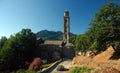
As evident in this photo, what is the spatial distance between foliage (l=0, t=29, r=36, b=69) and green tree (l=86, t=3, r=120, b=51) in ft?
115

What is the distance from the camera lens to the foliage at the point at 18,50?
7119cm

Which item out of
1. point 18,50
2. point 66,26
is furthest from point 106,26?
point 66,26

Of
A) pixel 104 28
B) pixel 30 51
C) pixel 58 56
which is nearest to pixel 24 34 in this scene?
pixel 30 51

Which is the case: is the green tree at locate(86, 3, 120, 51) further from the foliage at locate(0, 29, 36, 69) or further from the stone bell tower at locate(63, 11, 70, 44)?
the stone bell tower at locate(63, 11, 70, 44)

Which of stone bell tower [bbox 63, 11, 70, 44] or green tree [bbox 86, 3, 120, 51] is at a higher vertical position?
stone bell tower [bbox 63, 11, 70, 44]

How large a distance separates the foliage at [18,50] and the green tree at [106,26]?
35.0m

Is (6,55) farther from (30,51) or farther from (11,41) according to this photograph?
(30,51)

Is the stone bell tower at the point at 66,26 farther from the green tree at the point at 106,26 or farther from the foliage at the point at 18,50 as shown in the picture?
the green tree at the point at 106,26

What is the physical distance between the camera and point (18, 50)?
7588 cm

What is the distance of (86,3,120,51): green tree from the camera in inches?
1578

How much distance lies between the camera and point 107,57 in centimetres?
4209

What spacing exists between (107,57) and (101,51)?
16.5ft

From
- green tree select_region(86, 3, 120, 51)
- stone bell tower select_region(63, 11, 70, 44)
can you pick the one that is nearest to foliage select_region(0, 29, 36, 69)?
stone bell tower select_region(63, 11, 70, 44)

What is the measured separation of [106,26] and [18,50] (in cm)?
4128
